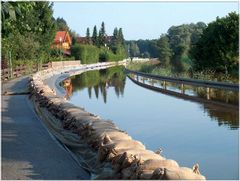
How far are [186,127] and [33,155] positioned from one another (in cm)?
620

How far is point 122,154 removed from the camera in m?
7.91

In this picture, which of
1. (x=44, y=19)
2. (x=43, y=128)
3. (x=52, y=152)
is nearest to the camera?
(x=52, y=152)

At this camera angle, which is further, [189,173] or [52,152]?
[52,152]

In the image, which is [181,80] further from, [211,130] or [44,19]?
[44,19]

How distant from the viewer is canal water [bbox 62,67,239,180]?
34.3 feet

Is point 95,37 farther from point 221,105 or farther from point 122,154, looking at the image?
point 122,154

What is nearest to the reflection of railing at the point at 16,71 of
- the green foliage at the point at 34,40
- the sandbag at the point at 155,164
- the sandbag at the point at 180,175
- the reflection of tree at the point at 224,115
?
the green foliage at the point at 34,40

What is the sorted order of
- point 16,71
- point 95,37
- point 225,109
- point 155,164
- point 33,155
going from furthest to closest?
point 95,37 < point 16,71 < point 225,109 < point 33,155 < point 155,164

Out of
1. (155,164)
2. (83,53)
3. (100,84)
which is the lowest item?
(100,84)

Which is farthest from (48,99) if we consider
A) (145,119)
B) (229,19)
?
(229,19)

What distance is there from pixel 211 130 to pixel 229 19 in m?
22.8

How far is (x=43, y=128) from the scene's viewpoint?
13609mm

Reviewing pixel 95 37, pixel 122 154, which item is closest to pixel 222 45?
pixel 122 154

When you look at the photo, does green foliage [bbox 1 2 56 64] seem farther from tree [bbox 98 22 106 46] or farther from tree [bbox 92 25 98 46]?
tree [bbox 98 22 106 46]
